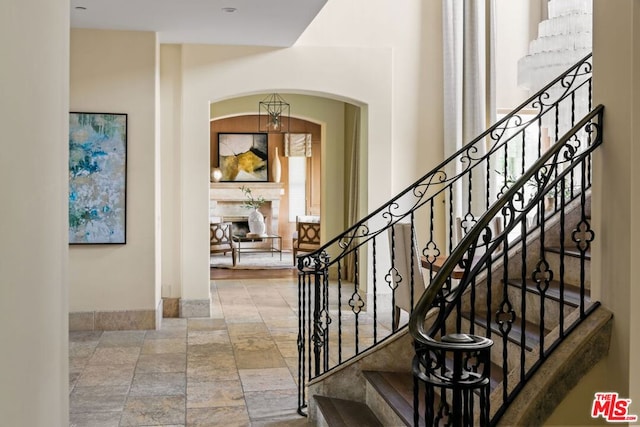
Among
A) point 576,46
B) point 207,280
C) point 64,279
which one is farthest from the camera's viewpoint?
point 207,280

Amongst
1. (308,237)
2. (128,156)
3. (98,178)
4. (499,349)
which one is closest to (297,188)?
(308,237)

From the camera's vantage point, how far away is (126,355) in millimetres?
6207

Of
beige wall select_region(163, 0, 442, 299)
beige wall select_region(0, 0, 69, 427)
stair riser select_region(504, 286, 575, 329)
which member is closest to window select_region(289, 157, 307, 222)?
beige wall select_region(163, 0, 442, 299)

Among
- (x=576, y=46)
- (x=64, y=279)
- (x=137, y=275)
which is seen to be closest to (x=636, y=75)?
(x=64, y=279)

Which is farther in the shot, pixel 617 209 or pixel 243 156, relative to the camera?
pixel 243 156

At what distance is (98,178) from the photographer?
23.4ft

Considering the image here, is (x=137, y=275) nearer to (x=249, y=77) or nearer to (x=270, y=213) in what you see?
(x=249, y=77)

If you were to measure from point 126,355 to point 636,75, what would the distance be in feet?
16.0

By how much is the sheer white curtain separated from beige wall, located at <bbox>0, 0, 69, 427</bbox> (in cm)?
615

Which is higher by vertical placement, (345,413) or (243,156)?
(243,156)

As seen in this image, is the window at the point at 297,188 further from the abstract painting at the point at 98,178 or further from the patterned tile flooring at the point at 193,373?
the abstract painting at the point at 98,178

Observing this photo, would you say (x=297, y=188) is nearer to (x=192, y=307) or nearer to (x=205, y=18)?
(x=192, y=307)

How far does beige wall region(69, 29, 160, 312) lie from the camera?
7176 mm

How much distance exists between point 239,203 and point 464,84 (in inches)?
342
